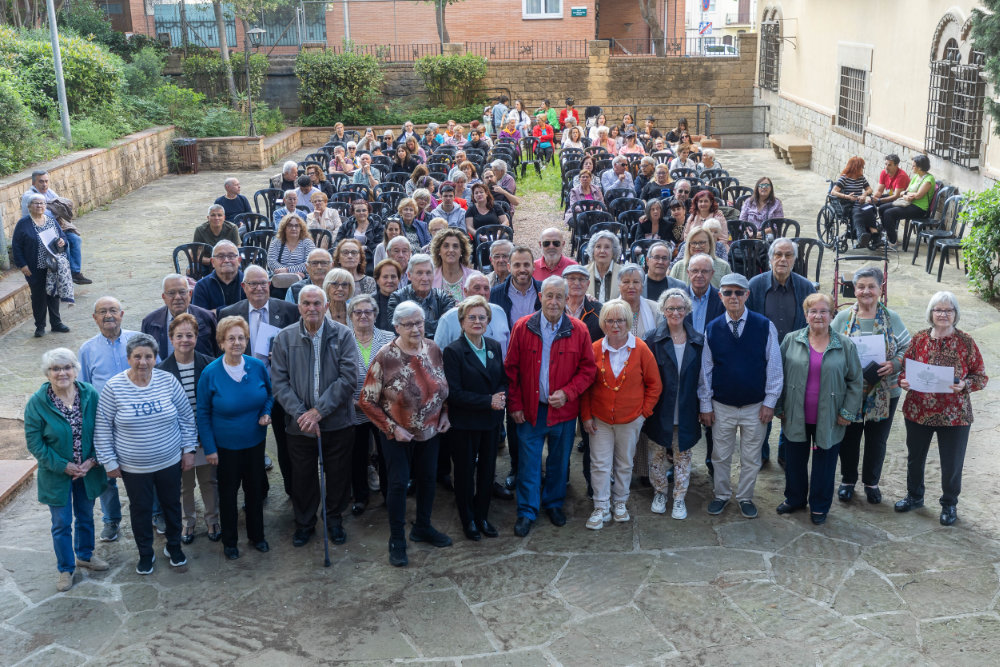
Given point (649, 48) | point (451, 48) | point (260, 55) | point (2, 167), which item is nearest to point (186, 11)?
point (260, 55)

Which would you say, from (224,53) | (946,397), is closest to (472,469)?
(946,397)

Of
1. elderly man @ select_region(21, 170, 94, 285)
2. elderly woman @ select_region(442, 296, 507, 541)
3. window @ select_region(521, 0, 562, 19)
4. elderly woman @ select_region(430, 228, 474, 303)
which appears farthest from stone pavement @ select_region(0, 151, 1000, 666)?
window @ select_region(521, 0, 562, 19)

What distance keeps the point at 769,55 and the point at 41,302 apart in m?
22.1

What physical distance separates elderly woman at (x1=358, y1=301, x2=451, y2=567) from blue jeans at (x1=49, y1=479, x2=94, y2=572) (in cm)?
168

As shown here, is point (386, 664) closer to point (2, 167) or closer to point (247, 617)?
point (247, 617)

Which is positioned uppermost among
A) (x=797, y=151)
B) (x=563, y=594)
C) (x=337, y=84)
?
(x=337, y=84)

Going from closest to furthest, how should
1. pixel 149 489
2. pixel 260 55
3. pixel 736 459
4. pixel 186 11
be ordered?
pixel 149 489 → pixel 736 459 → pixel 260 55 → pixel 186 11

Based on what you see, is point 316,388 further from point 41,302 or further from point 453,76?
point 453,76

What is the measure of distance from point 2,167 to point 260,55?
49.8ft

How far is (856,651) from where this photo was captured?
184 inches

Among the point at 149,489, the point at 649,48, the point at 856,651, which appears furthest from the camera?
the point at 649,48

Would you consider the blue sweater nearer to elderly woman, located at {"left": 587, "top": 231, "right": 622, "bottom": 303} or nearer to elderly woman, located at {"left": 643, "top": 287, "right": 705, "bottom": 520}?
elderly woman, located at {"left": 643, "top": 287, "right": 705, "bottom": 520}

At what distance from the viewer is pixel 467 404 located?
18.1 ft

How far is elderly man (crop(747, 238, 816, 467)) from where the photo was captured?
257 inches
